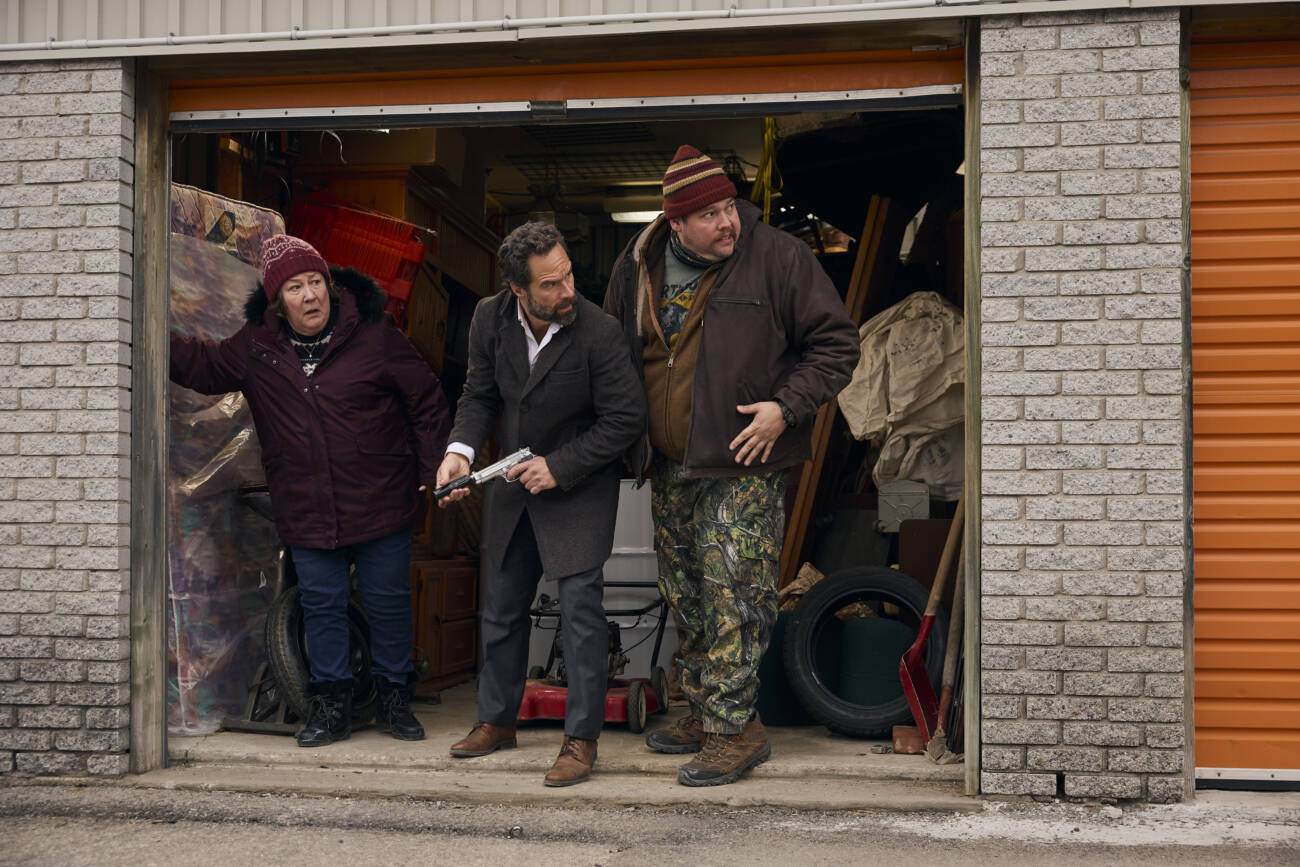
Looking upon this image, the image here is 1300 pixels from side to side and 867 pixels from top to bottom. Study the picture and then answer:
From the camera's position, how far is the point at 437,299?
726cm

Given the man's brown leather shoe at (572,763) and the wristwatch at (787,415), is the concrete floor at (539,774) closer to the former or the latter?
the man's brown leather shoe at (572,763)

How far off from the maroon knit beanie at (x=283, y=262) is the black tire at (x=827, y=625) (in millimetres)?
2471

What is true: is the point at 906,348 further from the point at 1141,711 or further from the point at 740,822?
the point at 740,822

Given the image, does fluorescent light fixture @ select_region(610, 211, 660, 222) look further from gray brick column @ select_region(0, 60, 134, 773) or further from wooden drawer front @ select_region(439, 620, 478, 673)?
gray brick column @ select_region(0, 60, 134, 773)

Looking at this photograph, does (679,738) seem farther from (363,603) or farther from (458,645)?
(458,645)

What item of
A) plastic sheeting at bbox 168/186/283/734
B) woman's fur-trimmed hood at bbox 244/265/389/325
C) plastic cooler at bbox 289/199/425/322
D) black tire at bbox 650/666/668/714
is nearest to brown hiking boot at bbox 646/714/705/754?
black tire at bbox 650/666/668/714

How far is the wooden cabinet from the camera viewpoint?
254 inches

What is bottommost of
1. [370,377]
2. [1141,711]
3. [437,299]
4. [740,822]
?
[740,822]

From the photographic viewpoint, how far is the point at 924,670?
16.6ft

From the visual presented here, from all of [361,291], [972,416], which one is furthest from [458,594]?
[972,416]

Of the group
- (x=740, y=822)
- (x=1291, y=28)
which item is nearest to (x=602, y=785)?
(x=740, y=822)

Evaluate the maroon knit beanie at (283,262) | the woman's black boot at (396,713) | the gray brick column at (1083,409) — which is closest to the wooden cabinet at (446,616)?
the woman's black boot at (396,713)

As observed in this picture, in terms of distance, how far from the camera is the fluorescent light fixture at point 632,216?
1059cm

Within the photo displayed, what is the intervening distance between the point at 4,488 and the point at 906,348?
154 inches
